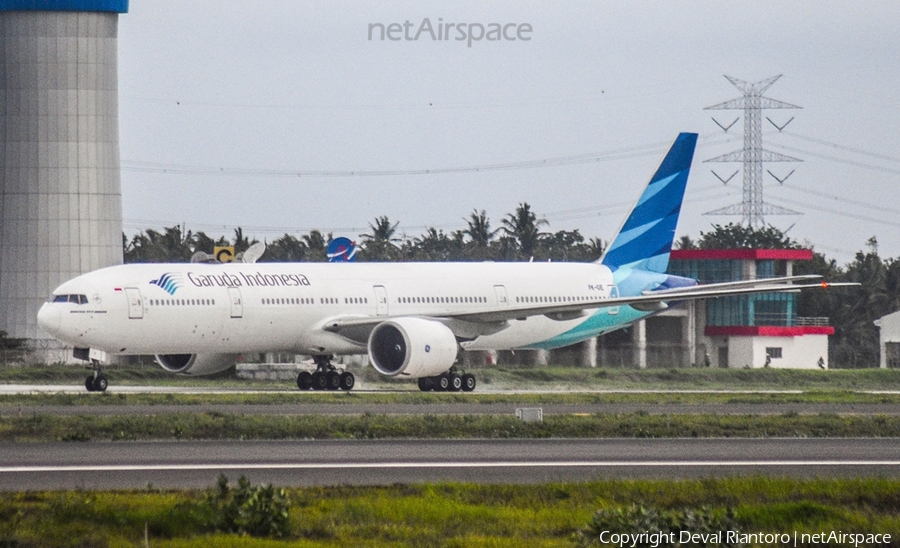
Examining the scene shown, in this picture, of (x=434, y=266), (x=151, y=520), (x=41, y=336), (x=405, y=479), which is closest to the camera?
(x=151, y=520)

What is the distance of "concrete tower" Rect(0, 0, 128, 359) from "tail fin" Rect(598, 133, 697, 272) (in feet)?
112

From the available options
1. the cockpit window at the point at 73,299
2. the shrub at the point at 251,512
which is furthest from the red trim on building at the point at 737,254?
the shrub at the point at 251,512

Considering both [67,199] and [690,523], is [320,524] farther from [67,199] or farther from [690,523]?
[67,199]

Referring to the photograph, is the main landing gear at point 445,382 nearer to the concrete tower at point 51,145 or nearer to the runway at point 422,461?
Answer: the runway at point 422,461

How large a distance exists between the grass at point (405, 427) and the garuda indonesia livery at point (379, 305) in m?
10.9

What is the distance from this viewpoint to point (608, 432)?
27797 millimetres

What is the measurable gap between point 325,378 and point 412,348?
4401 mm

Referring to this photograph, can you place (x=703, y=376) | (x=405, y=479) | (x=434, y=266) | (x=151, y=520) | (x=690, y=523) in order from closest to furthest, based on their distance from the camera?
(x=690, y=523), (x=151, y=520), (x=405, y=479), (x=434, y=266), (x=703, y=376)

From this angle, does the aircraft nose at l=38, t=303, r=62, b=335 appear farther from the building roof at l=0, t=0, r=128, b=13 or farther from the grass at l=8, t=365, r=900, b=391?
the building roof at l=0, t=0, r=128, b=13

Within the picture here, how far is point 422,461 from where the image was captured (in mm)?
22219

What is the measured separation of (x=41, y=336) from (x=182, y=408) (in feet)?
145

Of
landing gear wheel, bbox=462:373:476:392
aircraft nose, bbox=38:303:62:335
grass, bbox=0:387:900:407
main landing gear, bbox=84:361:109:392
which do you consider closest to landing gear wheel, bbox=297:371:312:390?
grass, bbox=0:387:900:407

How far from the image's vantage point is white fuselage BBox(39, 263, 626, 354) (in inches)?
1604

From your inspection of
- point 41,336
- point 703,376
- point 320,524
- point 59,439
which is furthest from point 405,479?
point 41,336
